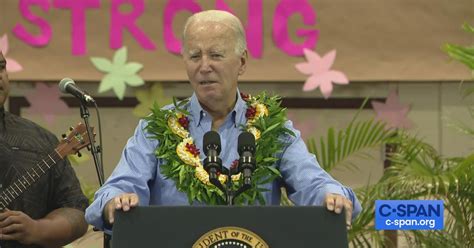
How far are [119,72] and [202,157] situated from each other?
94.8 inches

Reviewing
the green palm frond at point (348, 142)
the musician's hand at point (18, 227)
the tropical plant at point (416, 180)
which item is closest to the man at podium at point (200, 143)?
the musician's hand at point (18, 227)

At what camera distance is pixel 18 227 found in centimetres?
353

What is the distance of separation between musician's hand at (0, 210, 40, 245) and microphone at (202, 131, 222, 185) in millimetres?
1109

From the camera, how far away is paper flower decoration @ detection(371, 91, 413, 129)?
5.33 meters

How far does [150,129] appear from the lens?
305 centimetres

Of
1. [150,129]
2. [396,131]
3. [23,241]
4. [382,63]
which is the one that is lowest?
[23,241]

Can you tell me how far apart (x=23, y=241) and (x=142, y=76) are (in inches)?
76.4

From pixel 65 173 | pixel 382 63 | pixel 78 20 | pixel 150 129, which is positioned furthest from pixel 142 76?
pixel 150 129

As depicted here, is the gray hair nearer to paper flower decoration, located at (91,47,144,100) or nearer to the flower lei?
the flower lei

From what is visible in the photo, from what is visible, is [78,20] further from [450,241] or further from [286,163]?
[286,163]

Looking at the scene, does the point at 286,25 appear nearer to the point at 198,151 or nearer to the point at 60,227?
the point at 60,227

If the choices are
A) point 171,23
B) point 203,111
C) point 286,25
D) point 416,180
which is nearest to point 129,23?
point 171,23

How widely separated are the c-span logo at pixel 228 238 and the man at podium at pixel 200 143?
0.38 metres

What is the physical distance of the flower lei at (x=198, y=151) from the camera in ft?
9.70
